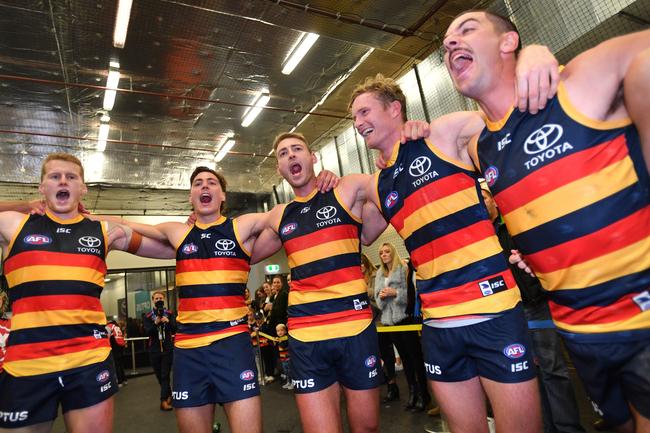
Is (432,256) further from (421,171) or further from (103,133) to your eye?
(103,133)

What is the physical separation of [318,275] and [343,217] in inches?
16.4

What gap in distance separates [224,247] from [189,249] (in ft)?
0.84

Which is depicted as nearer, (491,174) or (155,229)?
(491,174)

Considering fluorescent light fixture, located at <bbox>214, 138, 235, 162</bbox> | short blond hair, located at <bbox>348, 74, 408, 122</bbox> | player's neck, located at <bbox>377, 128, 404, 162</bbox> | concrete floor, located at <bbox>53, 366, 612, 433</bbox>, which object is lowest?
concrete floor, located at <bbox>53, 366, 612, 433</bbox>

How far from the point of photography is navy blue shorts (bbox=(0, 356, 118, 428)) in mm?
2256

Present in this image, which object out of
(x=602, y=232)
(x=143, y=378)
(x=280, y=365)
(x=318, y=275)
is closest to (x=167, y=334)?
(x=280, y=365)

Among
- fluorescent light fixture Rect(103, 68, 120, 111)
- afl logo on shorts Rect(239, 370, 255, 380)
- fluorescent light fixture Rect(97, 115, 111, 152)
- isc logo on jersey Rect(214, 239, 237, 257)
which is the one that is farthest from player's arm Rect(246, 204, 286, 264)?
fluorescent light fixture Rect(97, 115, 111, 152)

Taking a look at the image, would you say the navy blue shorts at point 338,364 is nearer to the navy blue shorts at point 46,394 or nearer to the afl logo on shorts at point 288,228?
the afl logo on shorts at point 288,228

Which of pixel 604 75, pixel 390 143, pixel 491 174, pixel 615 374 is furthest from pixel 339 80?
pixel 615 374

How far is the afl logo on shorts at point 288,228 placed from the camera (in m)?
2.74

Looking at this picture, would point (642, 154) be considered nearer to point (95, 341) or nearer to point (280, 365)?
point (95, 341)

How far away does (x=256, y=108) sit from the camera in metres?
9.03

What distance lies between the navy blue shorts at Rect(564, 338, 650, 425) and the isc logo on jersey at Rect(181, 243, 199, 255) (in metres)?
2.38

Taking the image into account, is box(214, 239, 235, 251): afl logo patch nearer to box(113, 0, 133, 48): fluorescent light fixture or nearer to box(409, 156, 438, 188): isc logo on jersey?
box(409, 156, 438, 188): isc logo on jersey
